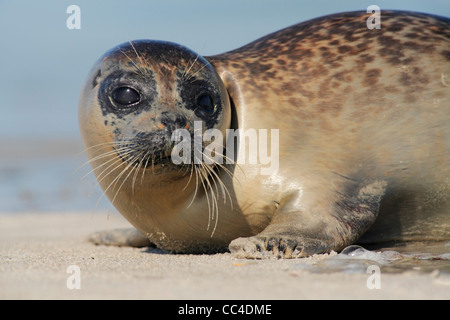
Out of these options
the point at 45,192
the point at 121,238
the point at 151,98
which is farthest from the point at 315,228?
the point at 45,192

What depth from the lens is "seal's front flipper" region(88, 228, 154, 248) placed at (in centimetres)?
598

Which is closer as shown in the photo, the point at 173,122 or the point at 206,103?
the point at 173,122

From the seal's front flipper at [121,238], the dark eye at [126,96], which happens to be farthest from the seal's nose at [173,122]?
the seal's front flipper at [121,238]

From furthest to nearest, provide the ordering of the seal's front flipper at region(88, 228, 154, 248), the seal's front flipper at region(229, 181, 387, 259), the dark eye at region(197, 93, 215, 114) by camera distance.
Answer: the seal's front flipper at region(88, 228, 154, 248) < the dark eye at region(197, 93, 215, 114) < the seal's front flipper at region(229, 181, 387, 259)

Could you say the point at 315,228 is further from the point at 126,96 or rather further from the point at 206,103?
the point at 126,96

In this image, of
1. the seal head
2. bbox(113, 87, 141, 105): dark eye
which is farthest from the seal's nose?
bbox(113, 87, 141, 105): dark eye

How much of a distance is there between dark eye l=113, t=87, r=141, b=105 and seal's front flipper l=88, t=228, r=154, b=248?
1867 mm

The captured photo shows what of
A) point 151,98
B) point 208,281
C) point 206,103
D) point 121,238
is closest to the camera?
point 208,281

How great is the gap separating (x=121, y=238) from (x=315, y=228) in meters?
2.34

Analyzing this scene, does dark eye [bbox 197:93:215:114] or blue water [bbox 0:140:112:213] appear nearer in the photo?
dark eye [bbox 197:93:215:114]

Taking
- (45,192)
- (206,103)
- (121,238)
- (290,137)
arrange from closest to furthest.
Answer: (206,103) < (290,137) < (121,238) < (45,192)

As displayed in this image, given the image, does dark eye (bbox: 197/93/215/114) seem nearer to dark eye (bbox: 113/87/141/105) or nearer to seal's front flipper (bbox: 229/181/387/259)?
dark eye (bbox: 113/87/141/105)

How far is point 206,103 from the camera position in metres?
4.56
